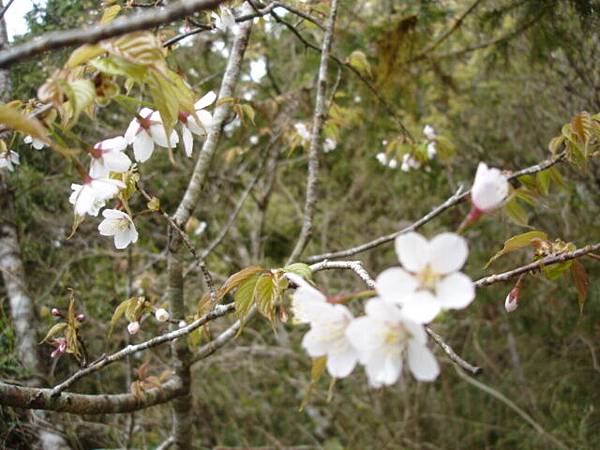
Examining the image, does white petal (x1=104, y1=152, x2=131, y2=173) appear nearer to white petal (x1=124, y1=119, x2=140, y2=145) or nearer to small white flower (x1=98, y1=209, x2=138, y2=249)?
white petal (x1=124, y1=119, x2=140, y2=145)

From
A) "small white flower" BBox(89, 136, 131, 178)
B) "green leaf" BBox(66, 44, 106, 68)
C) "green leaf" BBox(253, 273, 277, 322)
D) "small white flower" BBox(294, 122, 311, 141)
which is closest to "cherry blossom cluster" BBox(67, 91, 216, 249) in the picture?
"small white flower" BBox(89, 136, 131, 178)

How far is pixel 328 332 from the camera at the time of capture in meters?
0.76

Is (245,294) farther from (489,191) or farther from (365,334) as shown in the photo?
(489,191)

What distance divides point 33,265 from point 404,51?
2.57 m

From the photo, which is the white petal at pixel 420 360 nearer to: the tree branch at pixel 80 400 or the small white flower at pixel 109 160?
the small white flower at pixel 109 160

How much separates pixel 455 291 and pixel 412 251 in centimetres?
8

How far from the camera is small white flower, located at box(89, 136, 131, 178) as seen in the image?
3.23 feet

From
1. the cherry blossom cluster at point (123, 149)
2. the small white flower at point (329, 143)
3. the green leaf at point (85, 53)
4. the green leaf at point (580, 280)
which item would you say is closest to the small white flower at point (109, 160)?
the cherry blossom cluster at point (123, 149)

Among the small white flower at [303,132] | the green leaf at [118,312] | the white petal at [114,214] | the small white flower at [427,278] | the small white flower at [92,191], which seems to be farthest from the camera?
the small white flower at [303,132]

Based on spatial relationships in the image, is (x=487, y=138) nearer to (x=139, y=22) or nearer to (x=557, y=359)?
(x=557, y=359)

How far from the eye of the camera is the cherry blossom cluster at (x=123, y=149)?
0.94 metres

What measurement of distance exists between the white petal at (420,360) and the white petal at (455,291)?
0.08 meters

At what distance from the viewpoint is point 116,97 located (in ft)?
2.69

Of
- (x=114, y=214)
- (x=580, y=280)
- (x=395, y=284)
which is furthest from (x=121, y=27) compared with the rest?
(x=580, y=280)
